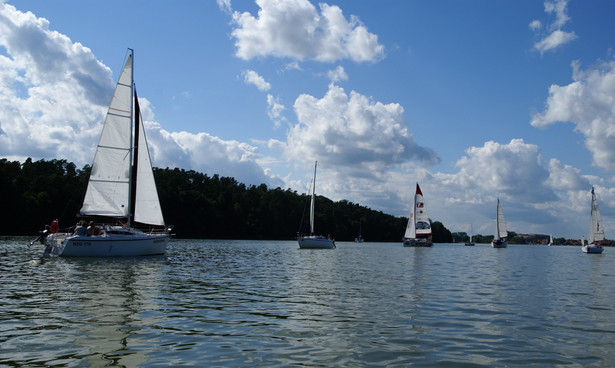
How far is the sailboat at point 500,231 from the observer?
13300 centimetres

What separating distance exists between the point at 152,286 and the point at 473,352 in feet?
48.8

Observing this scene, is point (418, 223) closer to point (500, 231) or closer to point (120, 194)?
point (500, 231)

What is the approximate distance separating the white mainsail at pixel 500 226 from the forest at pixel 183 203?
5606cm

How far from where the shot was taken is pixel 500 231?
13650 centimetres

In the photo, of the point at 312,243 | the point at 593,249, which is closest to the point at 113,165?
the point at 312,243

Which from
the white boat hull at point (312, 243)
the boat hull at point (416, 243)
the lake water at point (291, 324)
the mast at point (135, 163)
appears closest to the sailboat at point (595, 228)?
the boat hull at point (416, 243)

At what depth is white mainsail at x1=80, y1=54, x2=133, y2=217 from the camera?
40031mm

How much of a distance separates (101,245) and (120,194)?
4.99 m

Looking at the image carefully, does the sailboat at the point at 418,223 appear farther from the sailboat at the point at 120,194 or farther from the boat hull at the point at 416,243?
the sailboat at the point at 120,194

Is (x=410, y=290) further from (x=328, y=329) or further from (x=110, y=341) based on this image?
(x=110, y=341)

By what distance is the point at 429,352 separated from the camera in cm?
1047

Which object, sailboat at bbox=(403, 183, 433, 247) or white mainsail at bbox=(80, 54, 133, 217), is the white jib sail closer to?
white mainsail at bbox=(80, 54, 133, 217)

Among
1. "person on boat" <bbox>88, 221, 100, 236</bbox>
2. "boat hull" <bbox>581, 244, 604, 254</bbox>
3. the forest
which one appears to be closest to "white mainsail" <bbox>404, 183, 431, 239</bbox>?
the forest

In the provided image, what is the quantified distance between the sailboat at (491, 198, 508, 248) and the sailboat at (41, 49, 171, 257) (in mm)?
112781
